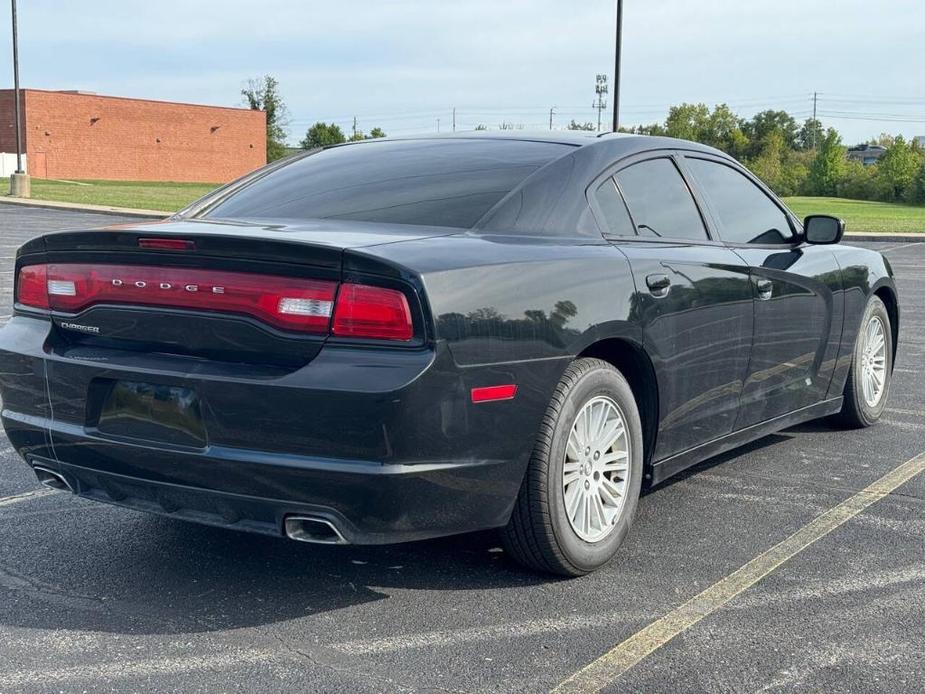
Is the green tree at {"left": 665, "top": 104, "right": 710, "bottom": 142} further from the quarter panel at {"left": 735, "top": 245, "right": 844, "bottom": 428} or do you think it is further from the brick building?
the quarter panel at {"left": 735, "top": 245, "right": 844, "bottom": 428}

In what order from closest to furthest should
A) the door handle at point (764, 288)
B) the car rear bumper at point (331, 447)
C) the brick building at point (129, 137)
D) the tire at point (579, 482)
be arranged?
the car rear bumper at point (331, 447), the tire at point (579, 482), the door handle at point (764, 288), the brick building at point (129, 137)

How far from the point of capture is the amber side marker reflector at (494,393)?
3.42 metres

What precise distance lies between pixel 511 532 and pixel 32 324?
1.76 m

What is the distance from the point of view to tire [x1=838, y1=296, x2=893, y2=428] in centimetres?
613

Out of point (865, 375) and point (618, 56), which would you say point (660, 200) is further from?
point (618, 56)

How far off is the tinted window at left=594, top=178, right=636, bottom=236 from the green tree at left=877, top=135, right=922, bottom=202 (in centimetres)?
7982

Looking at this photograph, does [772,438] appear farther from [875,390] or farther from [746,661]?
[746,661]

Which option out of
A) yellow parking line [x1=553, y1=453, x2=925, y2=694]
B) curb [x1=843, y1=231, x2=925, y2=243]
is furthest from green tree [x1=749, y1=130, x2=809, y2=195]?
yellow parking line [x1=553, y1=453, x2=925, y2=694]

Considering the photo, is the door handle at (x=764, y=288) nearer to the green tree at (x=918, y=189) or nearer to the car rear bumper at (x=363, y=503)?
the car rear bumper at (x=363, y=503)

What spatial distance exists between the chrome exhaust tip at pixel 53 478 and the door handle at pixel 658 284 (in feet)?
6.94

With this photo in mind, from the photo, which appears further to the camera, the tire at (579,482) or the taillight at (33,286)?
the taillight at (33,286)

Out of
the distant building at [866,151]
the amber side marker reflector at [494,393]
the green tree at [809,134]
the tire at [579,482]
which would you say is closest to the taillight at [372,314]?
the amber side marker reflector at [494,393]

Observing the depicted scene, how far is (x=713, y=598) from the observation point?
377 cm

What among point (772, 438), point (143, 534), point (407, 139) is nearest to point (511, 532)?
point (143, 534)
